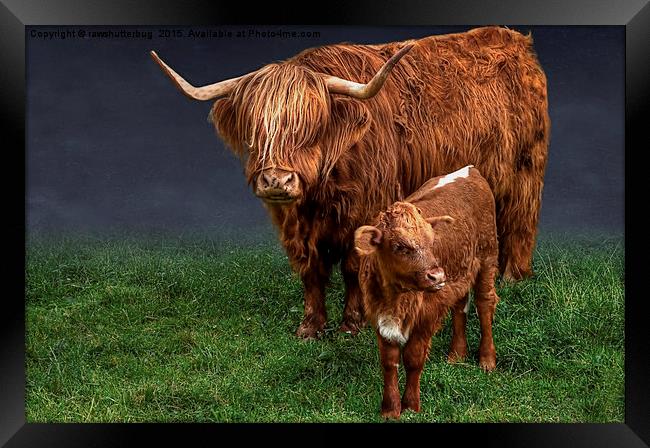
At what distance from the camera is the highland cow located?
20.2ft

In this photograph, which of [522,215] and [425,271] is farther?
[522,215]

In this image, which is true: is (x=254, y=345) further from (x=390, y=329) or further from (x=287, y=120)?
(x=287, y=120)

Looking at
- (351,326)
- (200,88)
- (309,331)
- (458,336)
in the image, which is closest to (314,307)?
(309,331)

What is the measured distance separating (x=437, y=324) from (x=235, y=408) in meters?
1.55

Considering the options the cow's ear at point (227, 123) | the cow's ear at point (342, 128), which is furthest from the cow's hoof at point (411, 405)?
the cow's ear at point (227, 123)

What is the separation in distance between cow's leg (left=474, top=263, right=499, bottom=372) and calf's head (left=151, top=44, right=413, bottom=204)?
1.26 metres

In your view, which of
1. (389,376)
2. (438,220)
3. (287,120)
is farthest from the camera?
(287,120)

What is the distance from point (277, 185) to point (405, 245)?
43.6 inches

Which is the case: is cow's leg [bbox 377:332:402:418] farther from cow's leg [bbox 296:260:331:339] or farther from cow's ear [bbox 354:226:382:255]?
cow's leg [bbox 296:260:331:339]

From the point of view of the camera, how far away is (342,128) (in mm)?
6328

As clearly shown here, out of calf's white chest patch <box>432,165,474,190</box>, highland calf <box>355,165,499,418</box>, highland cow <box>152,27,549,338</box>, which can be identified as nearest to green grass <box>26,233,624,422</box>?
highland calf <box>355,165,499,418</box>
